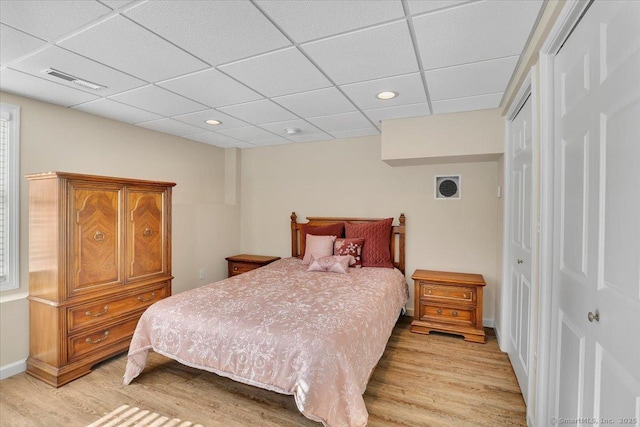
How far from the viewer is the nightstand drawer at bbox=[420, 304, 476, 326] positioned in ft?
11.0

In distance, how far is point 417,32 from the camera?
178 centimetres

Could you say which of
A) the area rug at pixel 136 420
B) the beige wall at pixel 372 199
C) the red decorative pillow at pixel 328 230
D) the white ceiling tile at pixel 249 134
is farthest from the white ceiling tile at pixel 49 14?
the beige wall at pixel 372 199

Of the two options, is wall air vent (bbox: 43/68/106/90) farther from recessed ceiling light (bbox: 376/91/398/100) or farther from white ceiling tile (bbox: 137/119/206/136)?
recessed ceiling light (bbox: 376/91/398/100)

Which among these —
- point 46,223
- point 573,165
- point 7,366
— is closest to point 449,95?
point 573,165

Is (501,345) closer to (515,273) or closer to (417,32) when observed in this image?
(515,273)

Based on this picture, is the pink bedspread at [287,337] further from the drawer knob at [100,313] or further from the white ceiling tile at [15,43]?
the white ceiling tile at [15,43]

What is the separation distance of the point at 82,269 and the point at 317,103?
2535 millimetres

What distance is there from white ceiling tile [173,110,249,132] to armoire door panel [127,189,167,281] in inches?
33.9

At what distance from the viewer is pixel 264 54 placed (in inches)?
79.9

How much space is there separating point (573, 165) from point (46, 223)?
11.9 feet

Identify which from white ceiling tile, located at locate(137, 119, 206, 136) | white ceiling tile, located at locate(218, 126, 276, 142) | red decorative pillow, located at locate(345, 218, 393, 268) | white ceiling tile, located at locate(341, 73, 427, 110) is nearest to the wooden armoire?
white ceiling tile, located at locate(137, 119, 206, 136)

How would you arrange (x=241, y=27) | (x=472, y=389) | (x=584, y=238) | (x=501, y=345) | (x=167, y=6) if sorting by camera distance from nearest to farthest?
(x=584, y=238) → (x=167, y=6) → (x=241, y=27) → (x=472, y=389) → (x=501, y=345)

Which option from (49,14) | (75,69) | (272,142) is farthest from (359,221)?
(49,14)

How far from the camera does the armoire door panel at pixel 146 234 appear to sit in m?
3.05
